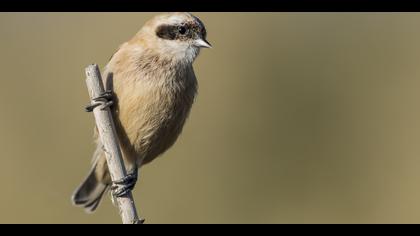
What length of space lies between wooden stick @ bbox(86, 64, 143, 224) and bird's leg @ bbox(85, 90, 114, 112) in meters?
0.03

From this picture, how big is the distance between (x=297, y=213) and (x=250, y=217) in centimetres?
53

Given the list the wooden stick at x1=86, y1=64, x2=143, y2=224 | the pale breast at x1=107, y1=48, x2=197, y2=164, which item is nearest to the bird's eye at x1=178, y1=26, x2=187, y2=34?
the pale breast at x1=107, y1=48, x2=197, y2=164

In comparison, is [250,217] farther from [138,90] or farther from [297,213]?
[138,90]

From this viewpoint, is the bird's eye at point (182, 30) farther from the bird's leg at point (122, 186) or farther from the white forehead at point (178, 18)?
the bird's leg at point (122, 186)

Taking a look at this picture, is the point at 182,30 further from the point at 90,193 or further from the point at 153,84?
the point at 90,193

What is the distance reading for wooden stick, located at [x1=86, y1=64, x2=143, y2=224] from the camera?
4395 mm

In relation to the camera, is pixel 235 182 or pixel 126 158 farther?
pixel 235 182

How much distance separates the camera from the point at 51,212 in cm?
749

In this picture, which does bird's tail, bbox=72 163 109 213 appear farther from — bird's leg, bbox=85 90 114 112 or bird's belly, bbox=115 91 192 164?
bird's leg, bbox=85 90 114 112

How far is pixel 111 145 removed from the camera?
445 centimetres

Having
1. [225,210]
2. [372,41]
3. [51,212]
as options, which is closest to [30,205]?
[51,212]

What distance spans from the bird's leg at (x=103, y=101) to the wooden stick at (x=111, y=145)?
0.03 m

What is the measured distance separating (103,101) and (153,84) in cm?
49

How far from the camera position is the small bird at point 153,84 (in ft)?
17.0
